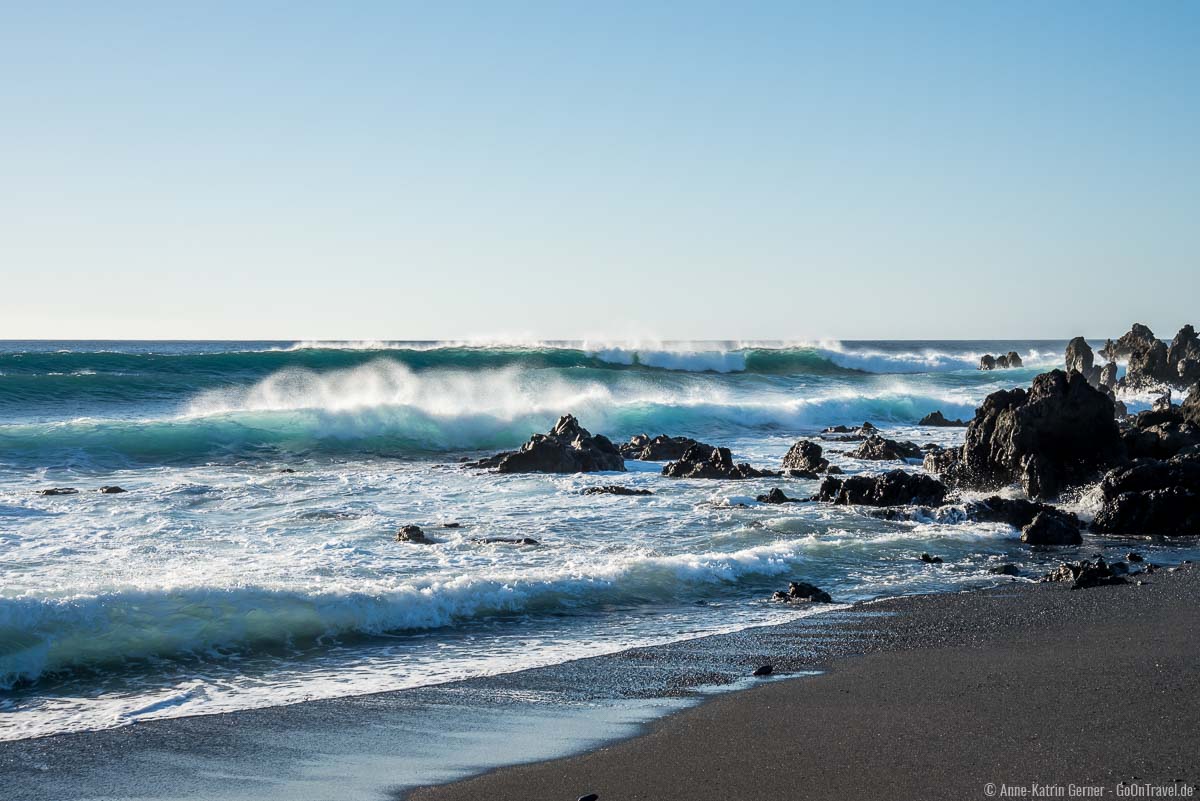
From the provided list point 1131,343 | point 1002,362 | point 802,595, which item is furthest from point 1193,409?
point 1002,362

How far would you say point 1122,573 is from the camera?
9641 mm

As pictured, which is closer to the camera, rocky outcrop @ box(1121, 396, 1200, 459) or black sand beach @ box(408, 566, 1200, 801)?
black sand beach @ box(408, 566, 1200, 801)

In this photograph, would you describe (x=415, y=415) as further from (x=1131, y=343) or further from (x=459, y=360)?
(x=1131, y=343)

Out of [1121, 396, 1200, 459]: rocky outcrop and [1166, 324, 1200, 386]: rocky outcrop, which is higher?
[1166, 324, 1200, 386]: rocky outcrop

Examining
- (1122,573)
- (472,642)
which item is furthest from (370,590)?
(1122,573)

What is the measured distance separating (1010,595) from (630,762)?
5136 millimetres

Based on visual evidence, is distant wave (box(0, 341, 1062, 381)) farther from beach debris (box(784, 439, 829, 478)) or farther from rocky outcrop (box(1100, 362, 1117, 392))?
beach debris (box(784, 439, 829, 478))

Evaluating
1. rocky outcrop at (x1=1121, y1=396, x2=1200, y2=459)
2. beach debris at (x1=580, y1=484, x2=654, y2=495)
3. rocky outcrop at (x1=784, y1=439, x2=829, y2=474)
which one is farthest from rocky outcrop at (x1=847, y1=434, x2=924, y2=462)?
beach debris at (x1=580, y1=484, x2=654, y2=495)

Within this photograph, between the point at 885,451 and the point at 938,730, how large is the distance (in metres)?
16.0

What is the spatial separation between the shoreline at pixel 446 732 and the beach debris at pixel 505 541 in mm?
3880

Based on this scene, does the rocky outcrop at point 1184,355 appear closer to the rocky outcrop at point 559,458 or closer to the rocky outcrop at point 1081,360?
the rocky outcrop at point 1081,360

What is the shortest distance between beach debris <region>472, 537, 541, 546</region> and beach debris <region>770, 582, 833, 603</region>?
308 centimetres

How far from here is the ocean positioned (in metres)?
6.89

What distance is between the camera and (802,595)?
896 cm
